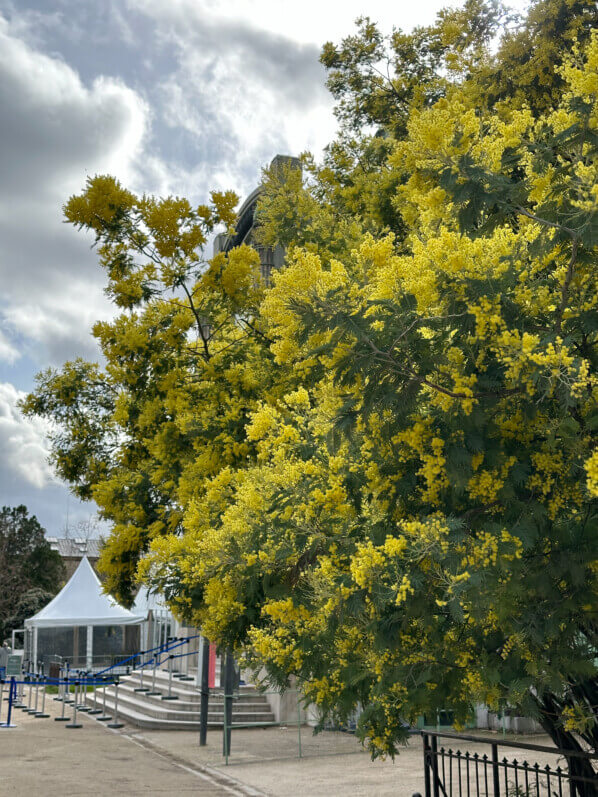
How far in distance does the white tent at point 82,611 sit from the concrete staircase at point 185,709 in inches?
112

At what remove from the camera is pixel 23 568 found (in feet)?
152

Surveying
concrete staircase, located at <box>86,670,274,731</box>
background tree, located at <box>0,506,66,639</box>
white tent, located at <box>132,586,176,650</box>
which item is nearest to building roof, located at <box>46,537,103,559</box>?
background tree, located at <box>0,506,66,639</box>

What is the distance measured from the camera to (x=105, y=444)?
44.0 feet

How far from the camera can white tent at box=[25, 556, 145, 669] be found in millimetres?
24484

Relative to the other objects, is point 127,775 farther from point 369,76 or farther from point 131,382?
point 369,76

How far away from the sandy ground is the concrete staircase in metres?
0.32

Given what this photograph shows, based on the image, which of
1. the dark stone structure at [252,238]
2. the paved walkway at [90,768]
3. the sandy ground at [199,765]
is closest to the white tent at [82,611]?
the paved walkway at [90,768]

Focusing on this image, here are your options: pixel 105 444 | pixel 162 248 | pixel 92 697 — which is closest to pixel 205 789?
pixel 105 444

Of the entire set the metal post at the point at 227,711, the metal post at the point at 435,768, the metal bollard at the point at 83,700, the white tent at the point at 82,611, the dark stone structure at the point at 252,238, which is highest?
the dark stone structure at the point at 252,238

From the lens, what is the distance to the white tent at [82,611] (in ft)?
80.3

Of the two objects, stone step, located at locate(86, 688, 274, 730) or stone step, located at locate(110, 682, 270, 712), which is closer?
stone step, located at locate(86, 688, 274, 730)

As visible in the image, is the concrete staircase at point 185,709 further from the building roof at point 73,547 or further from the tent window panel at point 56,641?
the building roof at point 73,547

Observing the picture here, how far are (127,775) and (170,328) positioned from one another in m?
7.48

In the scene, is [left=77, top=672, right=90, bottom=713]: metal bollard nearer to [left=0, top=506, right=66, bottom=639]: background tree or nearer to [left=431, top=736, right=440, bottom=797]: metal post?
[left=431, top=736, right=440, bottom=797]: metal post
